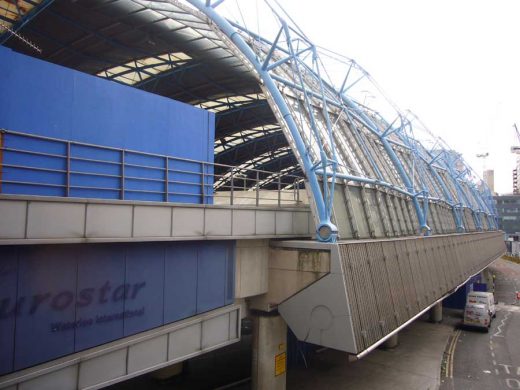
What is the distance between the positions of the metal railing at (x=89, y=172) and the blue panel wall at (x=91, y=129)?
25 mm

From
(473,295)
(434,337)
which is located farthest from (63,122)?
(473,295)

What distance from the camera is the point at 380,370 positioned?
21359 mm

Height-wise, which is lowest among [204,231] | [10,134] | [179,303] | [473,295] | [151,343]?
[473,295]

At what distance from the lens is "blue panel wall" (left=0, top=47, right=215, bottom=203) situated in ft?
30.4

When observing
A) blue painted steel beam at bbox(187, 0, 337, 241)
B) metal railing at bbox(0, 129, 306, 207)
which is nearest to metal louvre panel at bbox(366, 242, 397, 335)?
blue painted steel beam at bbox(187, 0, 337, 241)

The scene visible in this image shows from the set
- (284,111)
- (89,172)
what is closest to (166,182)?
(89,172)

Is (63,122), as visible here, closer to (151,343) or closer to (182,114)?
(182,114)

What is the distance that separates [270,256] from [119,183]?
19.8ft

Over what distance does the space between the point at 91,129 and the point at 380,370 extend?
19205 mm

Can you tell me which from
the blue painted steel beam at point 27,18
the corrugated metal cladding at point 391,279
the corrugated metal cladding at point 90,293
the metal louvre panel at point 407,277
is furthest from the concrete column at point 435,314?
the blue painted steel beam at point 27,18

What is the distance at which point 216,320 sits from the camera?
494 inches

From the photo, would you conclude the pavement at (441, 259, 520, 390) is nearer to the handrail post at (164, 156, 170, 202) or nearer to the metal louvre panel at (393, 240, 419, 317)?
the metal louvre panel at (393, 240, 419, 317)

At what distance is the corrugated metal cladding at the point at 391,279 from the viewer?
13.2 m

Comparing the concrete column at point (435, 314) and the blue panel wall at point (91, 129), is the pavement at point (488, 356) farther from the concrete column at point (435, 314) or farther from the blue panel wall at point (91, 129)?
the blue panel wall at point (91, 129)
